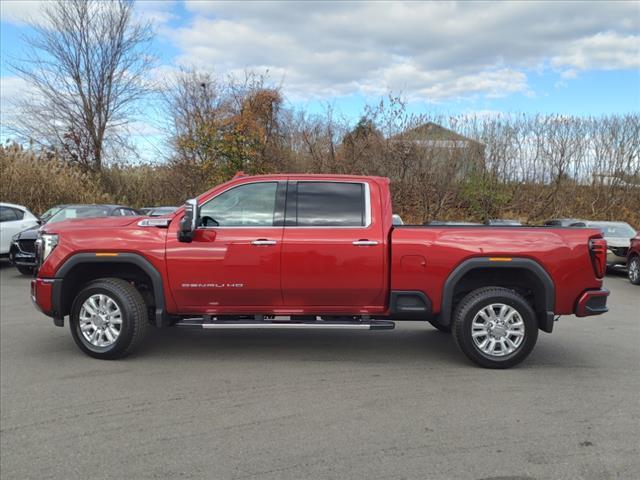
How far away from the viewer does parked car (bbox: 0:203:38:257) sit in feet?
40.8

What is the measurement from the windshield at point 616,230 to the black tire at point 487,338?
379 inches

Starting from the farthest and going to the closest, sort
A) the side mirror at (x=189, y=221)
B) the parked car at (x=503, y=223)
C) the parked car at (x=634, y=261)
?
the parked car at (x=634, y=261)
the parked car at (x=503, y=223)
the side mirror at (x=189, y=221)

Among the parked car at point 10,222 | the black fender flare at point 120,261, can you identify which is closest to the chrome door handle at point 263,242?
the black fender flare at point 120,261

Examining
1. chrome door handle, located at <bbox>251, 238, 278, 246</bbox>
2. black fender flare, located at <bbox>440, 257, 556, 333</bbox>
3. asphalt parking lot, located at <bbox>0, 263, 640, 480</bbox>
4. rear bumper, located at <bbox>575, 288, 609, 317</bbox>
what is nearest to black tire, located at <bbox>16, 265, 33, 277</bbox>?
asphalt parking lot, located at <bbox>0, 263, 640, 480</bbox>

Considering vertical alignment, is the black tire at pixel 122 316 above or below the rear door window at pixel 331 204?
below

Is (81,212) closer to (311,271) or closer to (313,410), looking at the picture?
(311,271)

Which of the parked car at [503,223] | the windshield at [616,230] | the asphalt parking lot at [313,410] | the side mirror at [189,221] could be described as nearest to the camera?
the asphalt parking lot at [313,410]

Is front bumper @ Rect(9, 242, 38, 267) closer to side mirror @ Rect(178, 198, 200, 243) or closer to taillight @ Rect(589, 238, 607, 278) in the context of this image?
side mirror @ Rect(178, 198, 200, 243)

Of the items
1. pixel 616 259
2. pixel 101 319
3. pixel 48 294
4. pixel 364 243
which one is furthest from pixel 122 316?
pixel 616 259

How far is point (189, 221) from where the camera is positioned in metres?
5.02

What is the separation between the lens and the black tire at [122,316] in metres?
5.21

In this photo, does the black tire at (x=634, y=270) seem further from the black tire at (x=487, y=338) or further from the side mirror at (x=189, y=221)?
the side mirror at (x=189, y=221)

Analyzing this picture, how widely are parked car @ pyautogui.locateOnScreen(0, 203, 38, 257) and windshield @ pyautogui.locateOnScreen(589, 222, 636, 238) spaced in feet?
48.3

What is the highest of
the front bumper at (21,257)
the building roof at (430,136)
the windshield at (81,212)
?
the building roof at (430,136)
